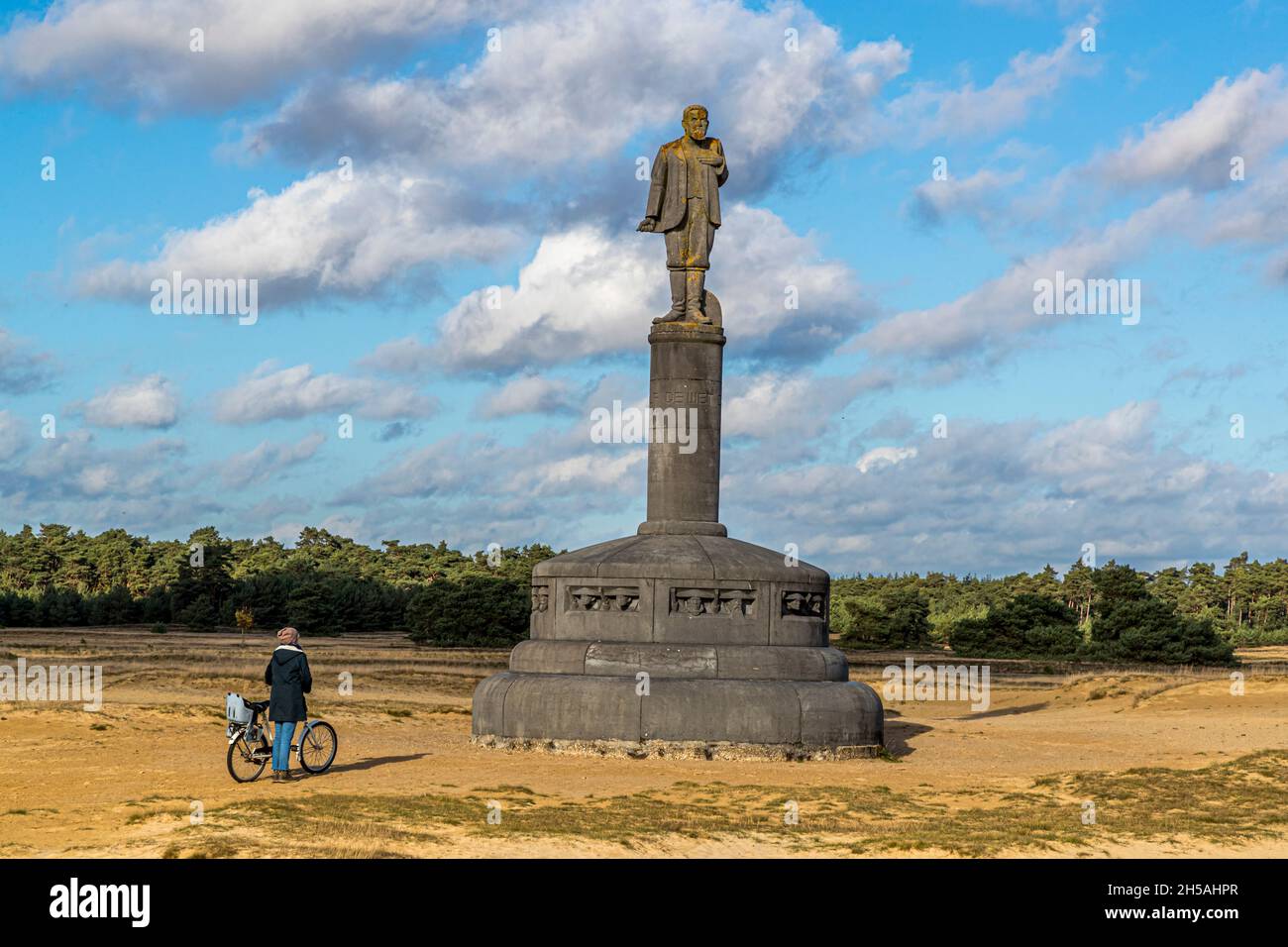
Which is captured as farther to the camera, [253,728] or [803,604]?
[803,604]

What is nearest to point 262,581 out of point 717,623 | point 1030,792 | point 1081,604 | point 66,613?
point 66,613

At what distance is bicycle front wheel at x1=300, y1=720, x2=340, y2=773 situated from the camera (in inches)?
636

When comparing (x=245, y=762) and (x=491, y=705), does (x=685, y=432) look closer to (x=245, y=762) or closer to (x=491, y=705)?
(x=491, y=705)

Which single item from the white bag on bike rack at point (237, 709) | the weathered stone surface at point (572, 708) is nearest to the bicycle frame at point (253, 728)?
the white bag on bike rack at point (237, 709)

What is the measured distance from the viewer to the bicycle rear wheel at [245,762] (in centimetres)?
1537

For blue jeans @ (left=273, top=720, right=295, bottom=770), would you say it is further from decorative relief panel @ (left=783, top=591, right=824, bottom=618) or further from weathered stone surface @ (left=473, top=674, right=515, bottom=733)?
decorative relief panel @ (left=783, top=591, right=824, bottom=618)

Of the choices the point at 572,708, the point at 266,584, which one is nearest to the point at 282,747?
the point at 572,708

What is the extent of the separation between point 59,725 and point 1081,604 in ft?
225

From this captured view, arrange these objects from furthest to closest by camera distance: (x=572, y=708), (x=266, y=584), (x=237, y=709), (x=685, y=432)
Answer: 1. (x=266, y=584)
2. (x=685, y=432)
3. (x=572, y=708)
4. (x=237, y=709)

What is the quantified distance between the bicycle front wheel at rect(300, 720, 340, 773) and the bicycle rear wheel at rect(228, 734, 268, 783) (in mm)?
473

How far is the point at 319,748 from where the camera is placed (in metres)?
16.4

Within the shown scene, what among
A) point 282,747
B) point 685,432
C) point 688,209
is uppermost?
point 688,209

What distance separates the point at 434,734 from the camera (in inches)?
866

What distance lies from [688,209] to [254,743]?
996 cm
